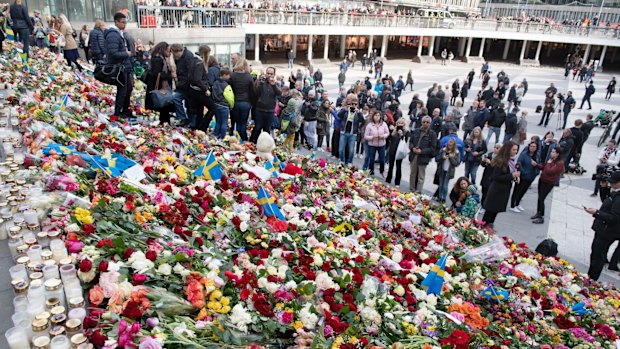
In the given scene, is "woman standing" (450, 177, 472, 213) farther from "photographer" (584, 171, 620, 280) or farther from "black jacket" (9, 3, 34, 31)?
"black jacket" (9, 3, 34, 31)

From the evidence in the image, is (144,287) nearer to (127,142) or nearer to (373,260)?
(373,260)

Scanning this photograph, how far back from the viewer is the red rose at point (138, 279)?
9.46 ft

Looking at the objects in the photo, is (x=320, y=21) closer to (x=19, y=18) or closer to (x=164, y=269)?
(x=19, y=18)

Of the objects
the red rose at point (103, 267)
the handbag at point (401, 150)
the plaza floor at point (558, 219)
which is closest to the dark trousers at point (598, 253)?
the plaza floor at point (558, 219)

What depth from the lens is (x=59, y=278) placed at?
109 inches

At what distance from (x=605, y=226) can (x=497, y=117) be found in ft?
22.8

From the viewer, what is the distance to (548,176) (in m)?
8.36

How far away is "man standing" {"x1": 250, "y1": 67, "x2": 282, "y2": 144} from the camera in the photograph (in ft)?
27.3

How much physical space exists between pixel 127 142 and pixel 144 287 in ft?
12.4

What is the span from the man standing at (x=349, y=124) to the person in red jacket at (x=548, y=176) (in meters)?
3.87

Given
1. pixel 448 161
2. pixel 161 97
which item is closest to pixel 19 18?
pixel 161 97

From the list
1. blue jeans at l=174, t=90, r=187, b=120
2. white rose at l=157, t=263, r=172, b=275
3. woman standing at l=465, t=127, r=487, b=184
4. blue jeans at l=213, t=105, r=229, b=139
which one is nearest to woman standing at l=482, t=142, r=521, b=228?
woman standing at l=465, t=127, r=487, b=184

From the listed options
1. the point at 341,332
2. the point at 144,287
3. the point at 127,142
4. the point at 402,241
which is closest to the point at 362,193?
the point at 402,241

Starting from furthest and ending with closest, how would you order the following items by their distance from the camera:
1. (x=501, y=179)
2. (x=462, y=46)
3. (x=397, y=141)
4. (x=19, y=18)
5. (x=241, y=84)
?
(x=462, y=46) → (x=19, y=18) → (x=397, y=141) → (x=241, y=84) → (x=501, y=179)
